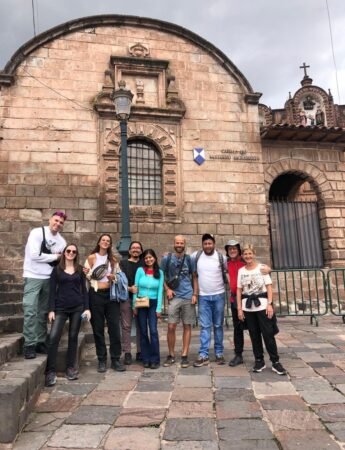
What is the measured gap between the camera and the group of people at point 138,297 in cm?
496

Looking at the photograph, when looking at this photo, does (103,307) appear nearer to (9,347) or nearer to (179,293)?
(179,293)

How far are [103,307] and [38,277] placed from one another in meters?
0.96

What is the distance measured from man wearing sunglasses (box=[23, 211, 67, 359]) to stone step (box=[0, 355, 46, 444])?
473 mm

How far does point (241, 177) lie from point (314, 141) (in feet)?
9.96

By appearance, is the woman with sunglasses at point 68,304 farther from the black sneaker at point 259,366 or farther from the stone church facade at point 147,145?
the stone church facade at point 147,145

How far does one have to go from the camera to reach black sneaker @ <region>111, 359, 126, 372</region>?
527 cm

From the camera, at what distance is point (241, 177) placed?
11.4 metres

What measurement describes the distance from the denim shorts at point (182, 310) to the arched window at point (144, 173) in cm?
568

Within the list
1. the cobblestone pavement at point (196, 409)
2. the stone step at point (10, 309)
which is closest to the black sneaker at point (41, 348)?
the cobblestone pavement at point (196, 409)

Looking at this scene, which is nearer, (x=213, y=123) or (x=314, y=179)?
(x=213, y=123)

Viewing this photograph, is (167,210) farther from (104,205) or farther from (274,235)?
(274,235)

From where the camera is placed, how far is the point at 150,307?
5633 mm

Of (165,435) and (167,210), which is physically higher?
(167,210)

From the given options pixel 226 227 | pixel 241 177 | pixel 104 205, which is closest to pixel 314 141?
pixel 241 177
